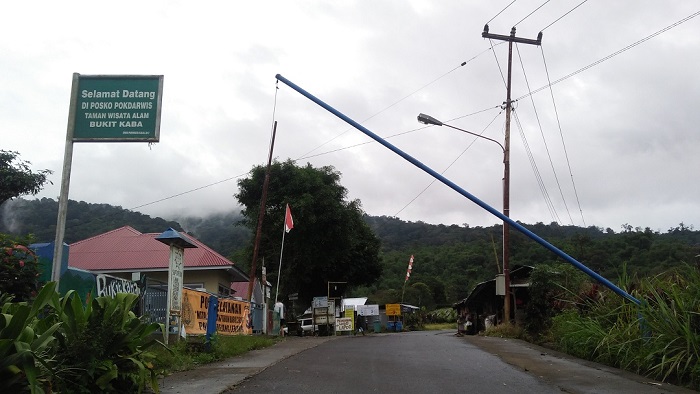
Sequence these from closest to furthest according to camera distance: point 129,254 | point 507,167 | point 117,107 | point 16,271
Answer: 1. point 16,271
2. point 117,107
3. point 507,167
4. point 129,254

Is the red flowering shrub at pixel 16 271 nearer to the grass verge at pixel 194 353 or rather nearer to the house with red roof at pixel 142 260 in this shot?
the grass verge at pixel 194 353

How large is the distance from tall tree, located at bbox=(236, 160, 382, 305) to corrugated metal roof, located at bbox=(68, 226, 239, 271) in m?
8.46

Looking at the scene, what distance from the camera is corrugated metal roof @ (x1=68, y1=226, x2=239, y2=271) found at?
2800 cm

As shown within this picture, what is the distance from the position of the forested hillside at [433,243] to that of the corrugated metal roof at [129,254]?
202 centimetres

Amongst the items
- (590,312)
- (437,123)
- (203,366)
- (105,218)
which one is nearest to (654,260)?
(590,312)

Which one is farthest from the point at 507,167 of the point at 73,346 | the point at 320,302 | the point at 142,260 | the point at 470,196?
the point at 73,346

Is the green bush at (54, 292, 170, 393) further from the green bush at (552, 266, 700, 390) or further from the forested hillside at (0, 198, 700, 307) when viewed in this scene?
the forested hillside at (0, 198, 700, 307)

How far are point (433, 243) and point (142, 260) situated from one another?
4402cm

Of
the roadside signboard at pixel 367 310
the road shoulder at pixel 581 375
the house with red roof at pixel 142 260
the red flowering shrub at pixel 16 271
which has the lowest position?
the road shoulder at pixel 581 375

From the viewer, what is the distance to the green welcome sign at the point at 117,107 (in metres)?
10.0

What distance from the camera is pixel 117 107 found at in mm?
10133

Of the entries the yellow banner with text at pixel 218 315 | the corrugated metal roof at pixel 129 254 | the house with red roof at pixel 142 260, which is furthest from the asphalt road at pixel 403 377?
the corrugated metal roof at pixel 129 254

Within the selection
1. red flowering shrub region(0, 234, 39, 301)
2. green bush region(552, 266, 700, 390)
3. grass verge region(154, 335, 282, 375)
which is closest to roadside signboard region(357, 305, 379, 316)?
grass verge region(154, 335, 282, 375)

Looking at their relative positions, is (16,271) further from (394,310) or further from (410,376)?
(394,310)
